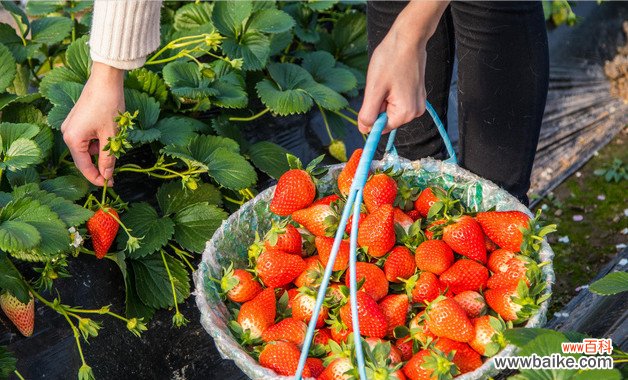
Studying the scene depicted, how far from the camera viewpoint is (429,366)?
114 centimetres

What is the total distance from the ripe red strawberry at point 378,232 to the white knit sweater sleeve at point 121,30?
0.47 meters

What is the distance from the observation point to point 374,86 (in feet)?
3.99

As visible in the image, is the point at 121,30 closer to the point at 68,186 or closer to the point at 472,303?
the point at 68,186

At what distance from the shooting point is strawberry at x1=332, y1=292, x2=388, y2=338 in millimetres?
1225

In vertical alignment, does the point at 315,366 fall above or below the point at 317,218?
below

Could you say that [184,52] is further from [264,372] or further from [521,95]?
[264,372]

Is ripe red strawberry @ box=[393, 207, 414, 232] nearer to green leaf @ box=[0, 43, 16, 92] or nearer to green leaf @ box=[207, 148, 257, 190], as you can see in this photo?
green leaf @ box=[207, 148, 257, 190]

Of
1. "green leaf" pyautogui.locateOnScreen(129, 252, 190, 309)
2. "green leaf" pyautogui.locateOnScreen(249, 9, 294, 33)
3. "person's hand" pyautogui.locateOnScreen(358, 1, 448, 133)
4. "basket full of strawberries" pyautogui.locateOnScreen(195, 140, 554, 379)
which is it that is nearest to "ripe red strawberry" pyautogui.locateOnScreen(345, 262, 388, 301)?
"basket full of strawberries" pyautogui.locateOnScreen(195, 140, 554, 379)

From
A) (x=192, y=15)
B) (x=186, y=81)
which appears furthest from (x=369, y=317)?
(x=192, y=15)

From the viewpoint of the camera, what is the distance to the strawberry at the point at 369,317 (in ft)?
4.02

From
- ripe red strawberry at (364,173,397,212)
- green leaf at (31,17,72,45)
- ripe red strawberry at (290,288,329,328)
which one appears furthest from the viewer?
green leaf at (31,17,72,45)

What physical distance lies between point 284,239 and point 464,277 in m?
0.30

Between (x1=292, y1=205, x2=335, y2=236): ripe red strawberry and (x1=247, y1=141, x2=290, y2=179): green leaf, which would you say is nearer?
(x1=292, y1=205, x2=335, y2=236): ripe red strawberry

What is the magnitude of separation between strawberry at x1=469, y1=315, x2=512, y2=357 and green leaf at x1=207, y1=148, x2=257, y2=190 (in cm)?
61
